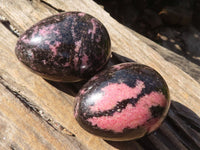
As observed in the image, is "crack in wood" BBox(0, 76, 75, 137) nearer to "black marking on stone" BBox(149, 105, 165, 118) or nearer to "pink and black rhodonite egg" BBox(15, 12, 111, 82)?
"pink and black rhodonite egg" BBox(15, 12, 111, 82)

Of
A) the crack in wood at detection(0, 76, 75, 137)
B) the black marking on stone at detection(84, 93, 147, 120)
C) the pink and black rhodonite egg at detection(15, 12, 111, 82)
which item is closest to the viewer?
the black marking on stone at detection(84, 93, 147, 120)

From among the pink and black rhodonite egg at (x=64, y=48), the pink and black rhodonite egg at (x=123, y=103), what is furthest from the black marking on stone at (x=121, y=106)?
the pink and black rhodonite egg at (x=64, y=48)

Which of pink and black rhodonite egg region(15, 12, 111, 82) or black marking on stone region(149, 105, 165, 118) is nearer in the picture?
black marking on stone region(149, 105, 165, 118)

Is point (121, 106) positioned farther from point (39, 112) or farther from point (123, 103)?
point (39, 112)

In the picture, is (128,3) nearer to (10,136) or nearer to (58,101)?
(58,101)

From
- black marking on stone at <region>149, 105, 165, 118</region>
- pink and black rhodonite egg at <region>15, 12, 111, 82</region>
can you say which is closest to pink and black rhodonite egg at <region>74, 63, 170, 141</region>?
black marking on stone at <region>149, 105, 165, 118</region>
